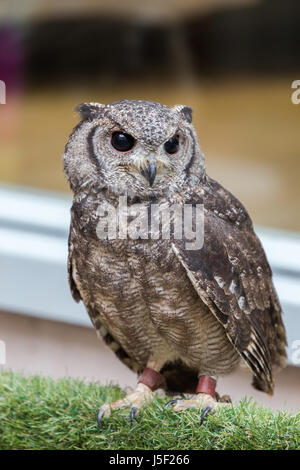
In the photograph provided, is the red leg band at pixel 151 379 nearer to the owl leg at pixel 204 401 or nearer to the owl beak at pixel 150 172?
the owl leg at pixel 204 401

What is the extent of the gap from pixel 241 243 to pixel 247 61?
10.3 ft

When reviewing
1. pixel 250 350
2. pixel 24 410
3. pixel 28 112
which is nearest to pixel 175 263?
pixel 250 350

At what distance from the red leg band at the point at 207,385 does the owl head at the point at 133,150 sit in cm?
40

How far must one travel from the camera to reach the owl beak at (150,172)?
1.15 meters

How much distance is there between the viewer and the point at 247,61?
14.0 ft

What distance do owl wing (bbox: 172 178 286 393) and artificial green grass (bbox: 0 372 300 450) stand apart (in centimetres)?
11

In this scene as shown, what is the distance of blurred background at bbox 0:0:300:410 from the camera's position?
2.39 metres

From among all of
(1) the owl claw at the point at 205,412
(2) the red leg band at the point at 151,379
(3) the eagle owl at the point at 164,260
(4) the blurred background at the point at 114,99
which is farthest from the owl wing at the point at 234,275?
(4) the blurred background at the point at 114,99

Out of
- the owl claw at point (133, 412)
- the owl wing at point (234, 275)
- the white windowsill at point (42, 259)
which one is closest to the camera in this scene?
the owl wing at point (234, 275)

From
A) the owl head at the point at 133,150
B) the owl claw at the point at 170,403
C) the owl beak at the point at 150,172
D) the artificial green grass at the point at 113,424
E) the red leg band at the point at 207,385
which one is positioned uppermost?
the owl head at the point at 133,150

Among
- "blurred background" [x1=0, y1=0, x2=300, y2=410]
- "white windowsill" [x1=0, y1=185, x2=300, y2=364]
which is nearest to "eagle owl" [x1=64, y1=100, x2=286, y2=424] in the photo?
"blurred background" [x1=0, y1=0, x2=300, y2=410]

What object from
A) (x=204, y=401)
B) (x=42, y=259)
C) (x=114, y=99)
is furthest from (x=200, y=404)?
(x=114, y=99)

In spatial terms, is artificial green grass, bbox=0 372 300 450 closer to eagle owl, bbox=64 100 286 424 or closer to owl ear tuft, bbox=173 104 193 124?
eagle owl, bbox=64 100 286 424
